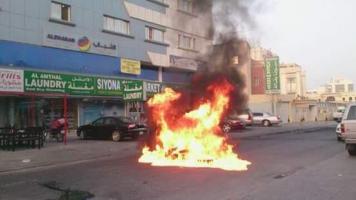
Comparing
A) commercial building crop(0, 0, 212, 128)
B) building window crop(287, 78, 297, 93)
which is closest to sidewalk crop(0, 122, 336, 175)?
commercial building crop(0, 0, 212, 128)

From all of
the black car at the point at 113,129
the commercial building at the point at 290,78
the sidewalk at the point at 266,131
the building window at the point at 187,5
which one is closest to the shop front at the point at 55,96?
the black car at the point at 113,129

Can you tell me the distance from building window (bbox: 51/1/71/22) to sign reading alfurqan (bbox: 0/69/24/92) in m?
5.22

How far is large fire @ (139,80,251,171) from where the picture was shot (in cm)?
1438

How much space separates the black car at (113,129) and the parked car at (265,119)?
80.5ft

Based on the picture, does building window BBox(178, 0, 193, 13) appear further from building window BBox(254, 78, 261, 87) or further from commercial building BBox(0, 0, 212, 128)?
building window BBox(254, 78, 261, 87)

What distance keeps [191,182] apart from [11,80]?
17061 mm

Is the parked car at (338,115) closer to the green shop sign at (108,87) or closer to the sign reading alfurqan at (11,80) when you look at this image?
the green shop sign at (108,87)

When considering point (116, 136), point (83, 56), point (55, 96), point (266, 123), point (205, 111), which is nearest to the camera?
point (205, 111)

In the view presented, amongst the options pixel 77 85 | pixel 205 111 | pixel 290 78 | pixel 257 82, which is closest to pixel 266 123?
pixel 257 82

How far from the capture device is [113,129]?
26281mm

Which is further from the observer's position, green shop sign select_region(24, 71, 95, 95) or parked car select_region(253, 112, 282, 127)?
parked car select_region(253, 112, 282, 127)

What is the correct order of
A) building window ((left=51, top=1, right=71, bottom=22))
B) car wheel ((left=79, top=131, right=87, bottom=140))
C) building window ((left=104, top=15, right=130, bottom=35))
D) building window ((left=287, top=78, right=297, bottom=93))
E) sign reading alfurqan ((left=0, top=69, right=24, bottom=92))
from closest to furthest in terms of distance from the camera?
sign reading alfurqan ((left=0, top=69, right=24, bottom=92)) → car wheel ((left=79, top=131, right=87, bottom=140)) → building window ((left=51, top=1, right=71, bottom=22)) → building window ((left=104, top=15, right=130, bottom=35)) → building window ((left=287, top=78, right=297, bottom=93))

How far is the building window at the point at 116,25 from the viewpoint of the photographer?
33688 mm

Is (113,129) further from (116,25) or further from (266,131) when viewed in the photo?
(266,131)
